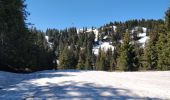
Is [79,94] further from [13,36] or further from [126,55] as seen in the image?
[126,55]

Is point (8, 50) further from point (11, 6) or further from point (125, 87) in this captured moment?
point (125, 87)

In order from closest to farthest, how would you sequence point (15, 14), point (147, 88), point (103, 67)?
point (147, 88) < point (15, 14) < point (103, 67)

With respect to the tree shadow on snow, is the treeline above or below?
above

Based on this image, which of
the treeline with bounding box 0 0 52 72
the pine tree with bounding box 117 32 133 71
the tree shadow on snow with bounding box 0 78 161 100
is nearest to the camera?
the tree shadow on snow with bounding box 0 78 161 100

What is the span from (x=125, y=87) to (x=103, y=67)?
104441 mm

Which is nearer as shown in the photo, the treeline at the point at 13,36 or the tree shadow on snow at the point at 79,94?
the tree shadow on snow at the point at 79,94

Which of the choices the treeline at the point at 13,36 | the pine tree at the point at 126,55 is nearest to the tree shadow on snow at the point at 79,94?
the treeline at the point at 13,36

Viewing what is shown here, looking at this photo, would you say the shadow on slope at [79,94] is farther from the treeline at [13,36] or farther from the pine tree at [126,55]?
the pine tree at [126,55]

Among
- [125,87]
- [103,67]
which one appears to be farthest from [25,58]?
[103,67]

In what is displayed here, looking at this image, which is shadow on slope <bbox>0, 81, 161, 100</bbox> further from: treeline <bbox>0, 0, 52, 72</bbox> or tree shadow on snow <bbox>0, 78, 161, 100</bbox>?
treeline <bbox>0, 0, 52, 72</bbox>

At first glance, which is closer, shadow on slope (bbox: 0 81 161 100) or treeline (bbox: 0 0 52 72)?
shadow on slope (bbox: 0 81 161 100)

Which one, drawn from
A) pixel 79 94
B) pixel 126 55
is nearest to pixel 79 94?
pixel 79 94

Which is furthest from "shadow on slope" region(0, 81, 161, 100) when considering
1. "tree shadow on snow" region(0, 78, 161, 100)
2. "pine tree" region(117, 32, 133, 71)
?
"pine tree" region(117, 32, 133, 71)

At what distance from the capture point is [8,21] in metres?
21.7
